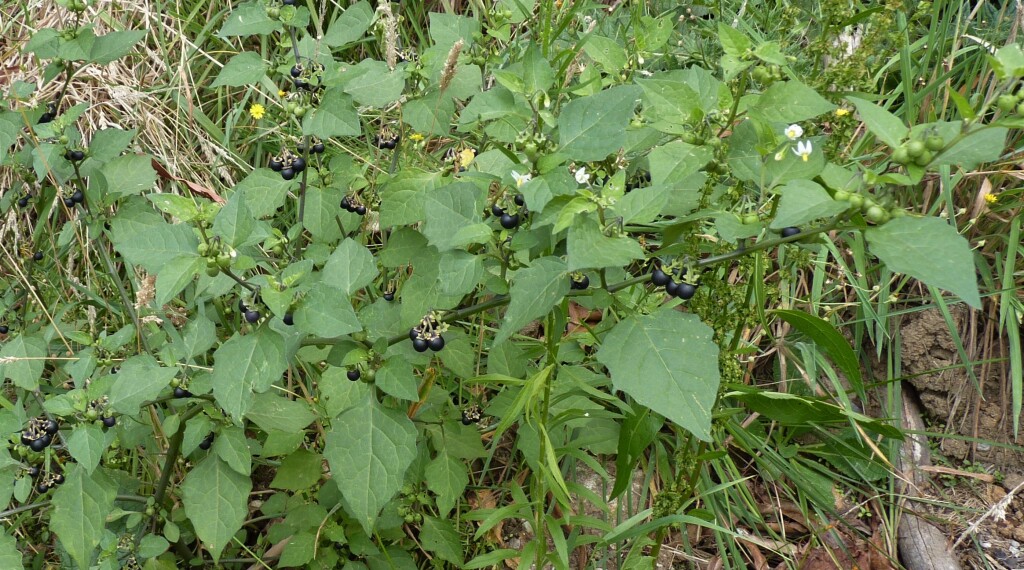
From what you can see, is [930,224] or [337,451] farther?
[337,451]

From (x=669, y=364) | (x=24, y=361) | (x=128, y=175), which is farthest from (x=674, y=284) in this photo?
(x=24, y=361)

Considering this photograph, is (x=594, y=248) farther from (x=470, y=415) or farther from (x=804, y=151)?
(x=470, y=415)

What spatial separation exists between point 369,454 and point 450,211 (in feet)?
2.16

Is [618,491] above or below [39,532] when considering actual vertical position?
above

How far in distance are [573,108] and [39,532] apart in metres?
2.51

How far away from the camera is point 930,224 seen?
1410mm

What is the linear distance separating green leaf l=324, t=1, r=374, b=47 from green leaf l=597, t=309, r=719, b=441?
1.24 m

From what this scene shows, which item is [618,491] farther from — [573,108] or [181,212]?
[181,212]

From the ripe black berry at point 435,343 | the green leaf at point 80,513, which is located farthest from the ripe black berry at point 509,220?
the green leaf at point 80,513

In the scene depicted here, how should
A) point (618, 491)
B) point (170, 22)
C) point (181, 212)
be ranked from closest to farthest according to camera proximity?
point (181, 212), point (618, 491), point (170, 22)

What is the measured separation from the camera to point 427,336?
6.40 feet

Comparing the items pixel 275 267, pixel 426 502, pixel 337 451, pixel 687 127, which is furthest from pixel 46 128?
pixel 687 127

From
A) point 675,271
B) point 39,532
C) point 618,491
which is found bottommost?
point 39,532

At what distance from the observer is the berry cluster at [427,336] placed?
1930 mm
